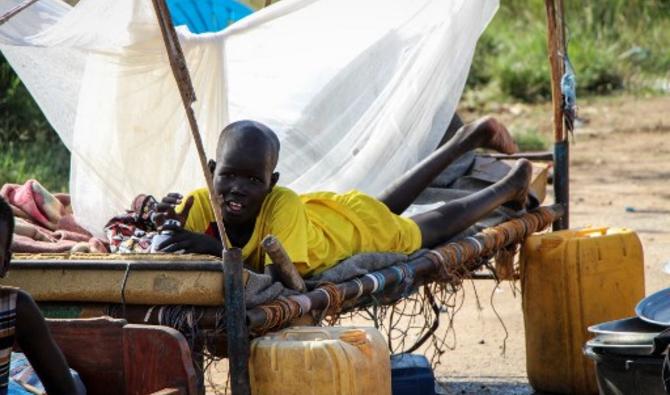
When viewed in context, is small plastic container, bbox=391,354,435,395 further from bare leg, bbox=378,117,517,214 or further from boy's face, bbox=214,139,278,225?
bare leg, bbox=378,117,517,214

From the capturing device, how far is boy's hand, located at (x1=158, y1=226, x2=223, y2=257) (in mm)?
3930

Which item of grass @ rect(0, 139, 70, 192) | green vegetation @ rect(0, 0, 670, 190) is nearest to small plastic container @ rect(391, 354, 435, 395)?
grass @ rect(0, 139, 70, 192)

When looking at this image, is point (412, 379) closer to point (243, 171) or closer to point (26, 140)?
point (243, 171)

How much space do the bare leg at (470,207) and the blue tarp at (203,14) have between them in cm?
160

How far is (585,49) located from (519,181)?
9.43m

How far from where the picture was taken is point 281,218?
426cm

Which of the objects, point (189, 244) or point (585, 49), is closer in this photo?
point (189, 244)

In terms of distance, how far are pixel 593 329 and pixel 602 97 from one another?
10.2 m

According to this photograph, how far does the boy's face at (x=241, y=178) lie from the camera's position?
167 inches

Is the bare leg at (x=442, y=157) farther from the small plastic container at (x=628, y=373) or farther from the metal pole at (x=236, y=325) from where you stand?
the metal pole at (x=236, y=325)

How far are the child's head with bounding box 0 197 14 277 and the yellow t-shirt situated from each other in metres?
1.15

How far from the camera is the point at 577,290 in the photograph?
17.6 feet

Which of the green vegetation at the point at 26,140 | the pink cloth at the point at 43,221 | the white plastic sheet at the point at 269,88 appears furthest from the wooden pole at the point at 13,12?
the green vegetation at the point at 26,140

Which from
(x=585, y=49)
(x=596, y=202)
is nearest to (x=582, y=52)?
(x=585, y=49)
